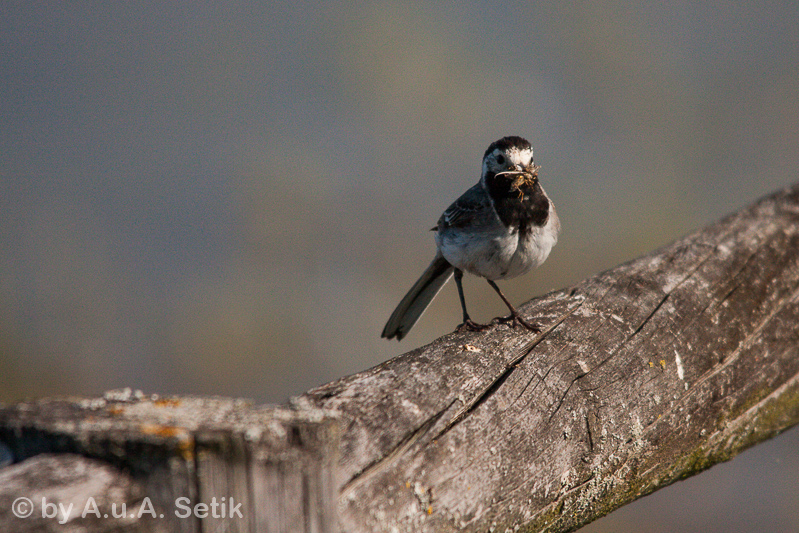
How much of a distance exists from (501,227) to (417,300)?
73 centimetres

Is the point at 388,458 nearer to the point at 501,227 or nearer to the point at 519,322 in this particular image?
the point at 519,322

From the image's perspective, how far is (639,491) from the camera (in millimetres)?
2420

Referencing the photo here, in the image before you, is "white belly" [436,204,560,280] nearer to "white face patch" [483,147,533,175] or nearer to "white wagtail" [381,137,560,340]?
"white wagtail" [381,137,560,340]

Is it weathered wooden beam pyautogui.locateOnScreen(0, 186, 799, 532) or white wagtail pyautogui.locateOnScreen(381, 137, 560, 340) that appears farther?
white wagtail pyautogui.locateOnScreen(381, 137, 560, 340)

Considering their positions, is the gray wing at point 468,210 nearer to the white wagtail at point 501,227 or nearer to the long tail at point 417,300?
the white wagtail at point 501,227

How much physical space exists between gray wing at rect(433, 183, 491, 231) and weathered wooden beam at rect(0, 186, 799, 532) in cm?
96

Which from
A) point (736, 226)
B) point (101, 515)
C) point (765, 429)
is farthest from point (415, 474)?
point (736, 226)

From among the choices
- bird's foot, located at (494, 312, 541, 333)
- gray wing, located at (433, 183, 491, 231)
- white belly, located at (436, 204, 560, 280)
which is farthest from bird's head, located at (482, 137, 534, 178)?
bird's foot, located at (494, 312, 541, 333)

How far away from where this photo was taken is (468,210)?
160 inches

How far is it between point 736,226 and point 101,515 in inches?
135

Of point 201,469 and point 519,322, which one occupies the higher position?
point 519,322

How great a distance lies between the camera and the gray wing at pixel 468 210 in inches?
157

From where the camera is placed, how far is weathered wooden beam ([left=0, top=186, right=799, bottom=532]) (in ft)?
4.18
